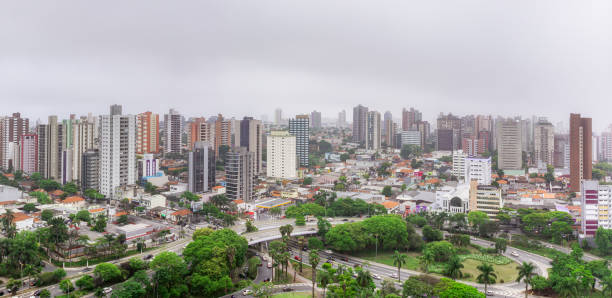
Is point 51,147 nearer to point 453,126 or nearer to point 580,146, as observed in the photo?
point 580,146

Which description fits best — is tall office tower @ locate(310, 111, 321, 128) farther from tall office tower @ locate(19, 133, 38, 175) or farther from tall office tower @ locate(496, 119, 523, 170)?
tall office tower @ locate(19, 133, 38, 175)

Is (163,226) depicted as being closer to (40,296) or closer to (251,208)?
(251,208)

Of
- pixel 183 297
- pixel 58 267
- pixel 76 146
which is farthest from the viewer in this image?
pixel 76 146

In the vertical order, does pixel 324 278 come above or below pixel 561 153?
below

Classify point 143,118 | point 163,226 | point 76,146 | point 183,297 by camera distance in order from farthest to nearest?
1. point 143,118
2. point 76,146
3. point 163,226
4. point 183,297

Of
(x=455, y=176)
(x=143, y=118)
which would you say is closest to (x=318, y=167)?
(x=455, y=176)

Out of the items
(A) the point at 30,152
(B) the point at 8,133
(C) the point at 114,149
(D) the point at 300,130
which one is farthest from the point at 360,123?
(B) the point at 8,133

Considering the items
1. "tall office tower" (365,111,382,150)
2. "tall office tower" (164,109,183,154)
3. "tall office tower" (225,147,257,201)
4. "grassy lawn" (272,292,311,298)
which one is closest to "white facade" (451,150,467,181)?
"tall office tower" (225,147,257,201)
